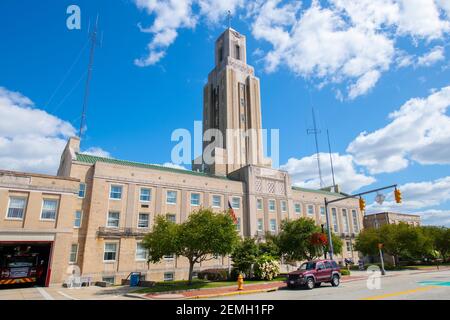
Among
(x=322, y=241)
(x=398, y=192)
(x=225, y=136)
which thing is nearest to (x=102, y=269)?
(x=322, y=241)

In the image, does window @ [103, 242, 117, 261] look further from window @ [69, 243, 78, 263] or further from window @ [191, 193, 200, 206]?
window @ [191, 193, 200, 206]

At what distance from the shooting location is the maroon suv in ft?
68.6

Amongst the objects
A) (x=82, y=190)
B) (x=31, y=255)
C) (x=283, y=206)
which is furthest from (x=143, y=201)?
(x=283, y=206)

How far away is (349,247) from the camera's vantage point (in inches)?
2315

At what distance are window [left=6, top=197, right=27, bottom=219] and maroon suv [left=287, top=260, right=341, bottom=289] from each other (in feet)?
74.7

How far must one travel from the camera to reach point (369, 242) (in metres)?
46.5

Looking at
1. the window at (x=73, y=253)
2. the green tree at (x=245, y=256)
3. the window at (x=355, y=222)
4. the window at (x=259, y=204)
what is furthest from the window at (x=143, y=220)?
the window at (x=355, y=222)

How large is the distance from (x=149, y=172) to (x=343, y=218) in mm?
42778

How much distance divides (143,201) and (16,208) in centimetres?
1375

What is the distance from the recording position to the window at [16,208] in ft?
81.8

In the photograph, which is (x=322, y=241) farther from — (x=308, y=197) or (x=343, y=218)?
(x=343, y=218)

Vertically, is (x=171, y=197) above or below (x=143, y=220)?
above

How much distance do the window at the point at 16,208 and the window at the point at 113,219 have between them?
936cm

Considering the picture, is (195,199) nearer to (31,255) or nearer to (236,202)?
(236,202)
